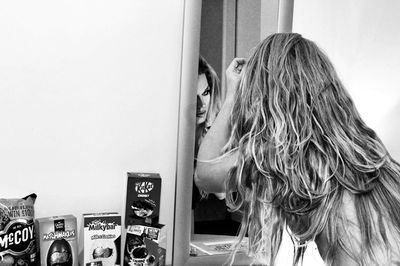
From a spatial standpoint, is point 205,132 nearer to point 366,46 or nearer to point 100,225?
point 100,225

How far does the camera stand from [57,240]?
3.67 feet

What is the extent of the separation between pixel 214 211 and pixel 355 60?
88 cm

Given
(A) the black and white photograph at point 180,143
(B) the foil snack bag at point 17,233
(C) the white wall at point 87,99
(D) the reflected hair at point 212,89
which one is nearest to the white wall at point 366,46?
(A) the black and white photograph at point 180,143

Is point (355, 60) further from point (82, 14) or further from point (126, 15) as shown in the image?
point (82, 14)

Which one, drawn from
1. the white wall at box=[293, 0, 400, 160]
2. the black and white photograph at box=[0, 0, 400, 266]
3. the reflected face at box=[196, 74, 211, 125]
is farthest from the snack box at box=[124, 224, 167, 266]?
the white wall at box=[293, 0, 400, 160]

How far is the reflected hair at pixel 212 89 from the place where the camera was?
1393 mm

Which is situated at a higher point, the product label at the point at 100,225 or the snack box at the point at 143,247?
the product label at the point at 100,225

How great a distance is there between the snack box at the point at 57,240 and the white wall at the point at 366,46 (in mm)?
1148

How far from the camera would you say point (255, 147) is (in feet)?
3.40

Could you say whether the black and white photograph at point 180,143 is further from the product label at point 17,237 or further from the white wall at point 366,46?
the white wall at point 366,46

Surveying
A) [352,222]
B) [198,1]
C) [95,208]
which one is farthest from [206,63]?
[352,222]

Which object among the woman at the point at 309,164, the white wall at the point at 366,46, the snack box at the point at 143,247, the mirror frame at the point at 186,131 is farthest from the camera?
the white wall at the point at 366,46

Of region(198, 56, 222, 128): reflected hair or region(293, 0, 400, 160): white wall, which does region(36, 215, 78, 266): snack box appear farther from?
region(293, 0, 400, 160): white wall

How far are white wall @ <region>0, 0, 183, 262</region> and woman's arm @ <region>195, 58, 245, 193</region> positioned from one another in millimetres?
99
